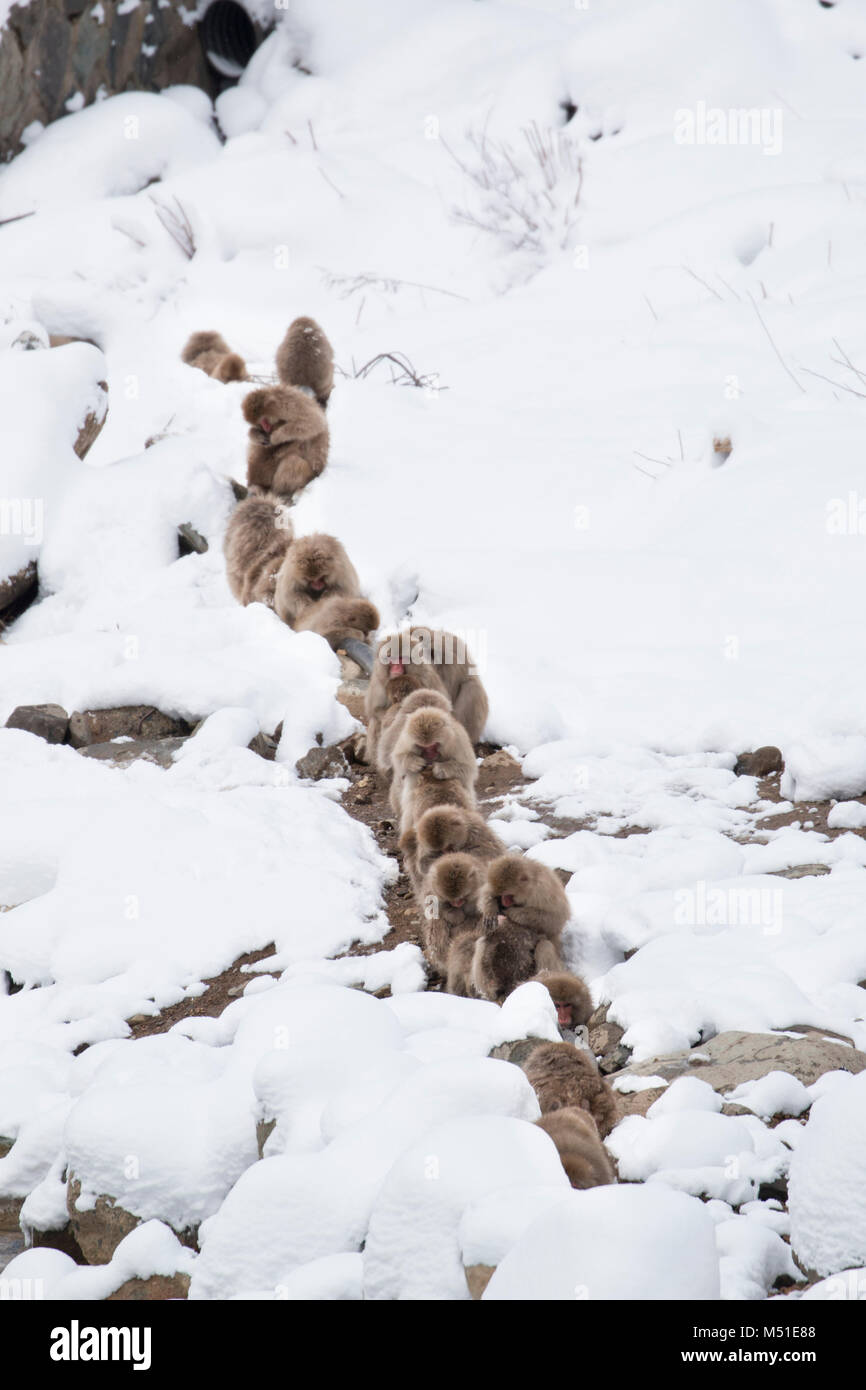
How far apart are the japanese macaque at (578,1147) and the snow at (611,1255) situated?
615 mm

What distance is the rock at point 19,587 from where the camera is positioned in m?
9.09

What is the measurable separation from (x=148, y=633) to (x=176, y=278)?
8927 mm

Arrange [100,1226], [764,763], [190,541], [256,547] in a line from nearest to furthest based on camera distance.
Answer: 1. [100,1226]
2. [764,763]
3. [256,547]
4. [190,541]

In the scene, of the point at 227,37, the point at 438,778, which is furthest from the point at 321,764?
the point at 227,37

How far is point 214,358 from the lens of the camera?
39.4ft

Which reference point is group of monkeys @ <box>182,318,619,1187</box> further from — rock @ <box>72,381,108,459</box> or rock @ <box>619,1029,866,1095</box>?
rock @ <box>72,381,108,459</box>

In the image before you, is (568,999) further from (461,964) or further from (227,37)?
(227,37)

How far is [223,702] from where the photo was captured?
704cm

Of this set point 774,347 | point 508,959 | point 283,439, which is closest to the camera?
point 508,959

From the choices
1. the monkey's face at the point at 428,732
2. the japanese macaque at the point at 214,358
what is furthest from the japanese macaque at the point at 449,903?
the japanese macaque at the point at 214,358

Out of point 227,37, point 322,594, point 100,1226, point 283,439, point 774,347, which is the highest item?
point 227,37

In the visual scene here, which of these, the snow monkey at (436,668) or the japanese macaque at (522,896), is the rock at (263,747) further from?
the japanese macaque at (522,896)

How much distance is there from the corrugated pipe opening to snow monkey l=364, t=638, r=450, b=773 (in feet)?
51.9

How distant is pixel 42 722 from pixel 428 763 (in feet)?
7.97
